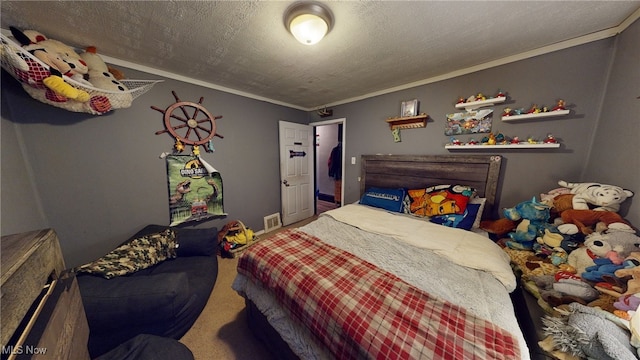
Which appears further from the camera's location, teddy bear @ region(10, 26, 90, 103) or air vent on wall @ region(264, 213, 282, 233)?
air vent on wall @ region(264, 213, 282, 233)

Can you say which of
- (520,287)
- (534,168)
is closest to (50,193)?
(520,287)

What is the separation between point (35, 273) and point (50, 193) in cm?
188

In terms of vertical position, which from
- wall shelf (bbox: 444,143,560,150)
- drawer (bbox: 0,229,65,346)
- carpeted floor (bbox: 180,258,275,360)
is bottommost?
carpeted floor (bbox: 180,258,275,360)

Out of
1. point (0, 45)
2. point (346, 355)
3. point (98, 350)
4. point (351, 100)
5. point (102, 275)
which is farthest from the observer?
point (351, 100)

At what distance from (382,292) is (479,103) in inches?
83.5

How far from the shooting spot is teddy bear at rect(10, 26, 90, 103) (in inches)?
49.8

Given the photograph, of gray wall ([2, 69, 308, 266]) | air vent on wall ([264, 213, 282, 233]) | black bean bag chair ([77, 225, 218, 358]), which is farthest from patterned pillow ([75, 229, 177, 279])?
air vent on wall ([264, 213, 282, 233])

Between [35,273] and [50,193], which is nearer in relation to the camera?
[35,273]

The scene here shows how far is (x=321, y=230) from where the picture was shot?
1830 millimetres

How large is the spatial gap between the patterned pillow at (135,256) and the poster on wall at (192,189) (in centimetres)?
50

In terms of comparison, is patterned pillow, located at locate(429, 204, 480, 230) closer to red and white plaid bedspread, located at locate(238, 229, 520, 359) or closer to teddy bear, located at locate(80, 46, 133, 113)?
red and white plaid bedspread, located at locate(238, 229, 520, 359)

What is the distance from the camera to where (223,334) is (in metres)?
1.49

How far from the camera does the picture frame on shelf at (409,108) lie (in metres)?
2.46

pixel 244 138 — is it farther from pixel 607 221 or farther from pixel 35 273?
pixel 607 221
